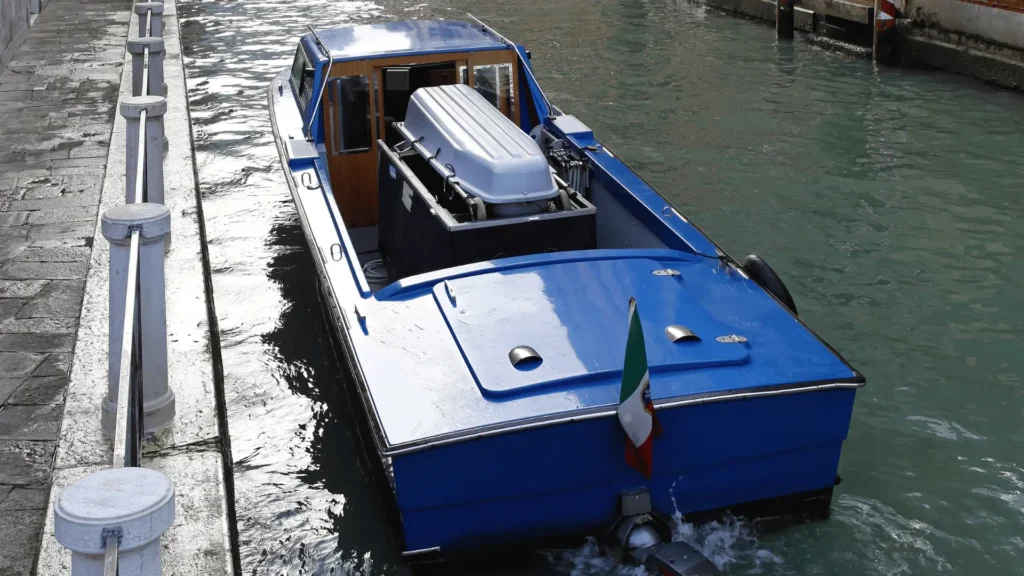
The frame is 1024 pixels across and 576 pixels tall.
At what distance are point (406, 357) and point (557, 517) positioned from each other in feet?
2.95

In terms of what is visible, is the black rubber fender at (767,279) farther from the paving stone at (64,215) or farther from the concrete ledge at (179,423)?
the paving stone at (64,215)

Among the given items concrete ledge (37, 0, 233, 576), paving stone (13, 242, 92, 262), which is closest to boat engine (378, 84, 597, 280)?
concrete ledge (37, 0, 233, 576)

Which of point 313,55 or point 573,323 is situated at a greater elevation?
point 313,55

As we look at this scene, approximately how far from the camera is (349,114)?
647cm

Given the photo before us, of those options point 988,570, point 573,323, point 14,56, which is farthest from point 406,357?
point 14,56

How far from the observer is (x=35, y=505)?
409 cm

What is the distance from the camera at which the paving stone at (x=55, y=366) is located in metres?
5.10

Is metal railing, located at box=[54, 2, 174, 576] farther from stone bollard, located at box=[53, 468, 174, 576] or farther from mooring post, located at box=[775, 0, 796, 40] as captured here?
mooring post, located at box=[775, 0, 796, 40]

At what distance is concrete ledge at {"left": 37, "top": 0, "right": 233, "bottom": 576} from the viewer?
154 inches

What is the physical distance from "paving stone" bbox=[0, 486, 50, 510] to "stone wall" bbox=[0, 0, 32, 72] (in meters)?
9.05

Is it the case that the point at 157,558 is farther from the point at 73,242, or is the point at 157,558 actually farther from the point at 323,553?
the point at 73,242

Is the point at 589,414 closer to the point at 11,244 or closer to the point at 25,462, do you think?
the point at 25,462

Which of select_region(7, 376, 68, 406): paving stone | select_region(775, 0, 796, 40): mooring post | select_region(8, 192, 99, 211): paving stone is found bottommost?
select_region(7, 376, 68, 406): paving stone

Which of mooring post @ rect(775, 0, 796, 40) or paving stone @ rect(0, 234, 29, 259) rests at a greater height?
mooring post @ rect(775, 0, 796, 40)
